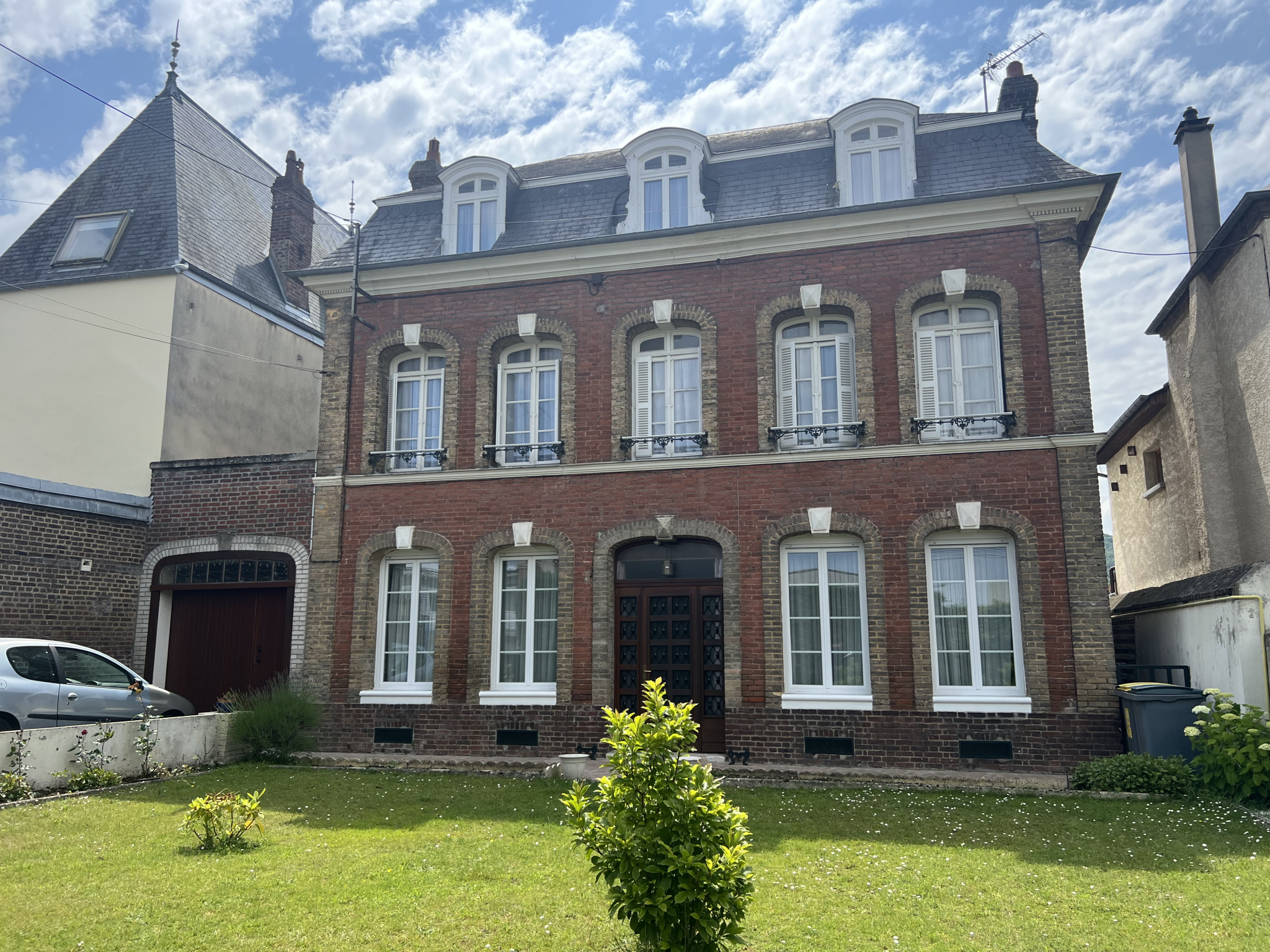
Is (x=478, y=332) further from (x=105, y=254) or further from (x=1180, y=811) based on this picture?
(x=1180, y=811)

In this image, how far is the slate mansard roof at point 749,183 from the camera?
13195 mm

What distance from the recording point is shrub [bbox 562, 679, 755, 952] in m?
4.66

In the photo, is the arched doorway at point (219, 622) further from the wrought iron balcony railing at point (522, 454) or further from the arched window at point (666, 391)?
the arched window at point (666, 391)

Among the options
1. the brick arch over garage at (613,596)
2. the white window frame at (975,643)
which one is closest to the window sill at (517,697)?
the brick arch over garage at (613,596)

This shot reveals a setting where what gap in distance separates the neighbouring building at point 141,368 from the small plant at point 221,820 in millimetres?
7129

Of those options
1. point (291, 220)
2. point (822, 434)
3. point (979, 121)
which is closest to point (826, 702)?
point (822, 434)

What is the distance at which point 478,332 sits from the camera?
14.5 m

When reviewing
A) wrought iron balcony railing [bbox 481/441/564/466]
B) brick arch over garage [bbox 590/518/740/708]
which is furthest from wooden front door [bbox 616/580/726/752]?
wrought iron balcony railing [bbox 481/441/564/466]

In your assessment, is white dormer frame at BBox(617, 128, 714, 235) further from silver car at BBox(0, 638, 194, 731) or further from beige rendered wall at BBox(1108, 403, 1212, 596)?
silver car at BBox(0, 638, 194, 731)

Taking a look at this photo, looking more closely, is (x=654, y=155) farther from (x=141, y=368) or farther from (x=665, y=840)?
(x=665, y=840)

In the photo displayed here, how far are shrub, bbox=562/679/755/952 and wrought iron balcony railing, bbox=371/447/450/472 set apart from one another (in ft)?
32.7

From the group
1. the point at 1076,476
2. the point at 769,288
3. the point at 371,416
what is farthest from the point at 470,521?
the point at 1076,476

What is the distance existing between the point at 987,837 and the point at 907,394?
244 inches

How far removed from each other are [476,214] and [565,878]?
11.1 metres
